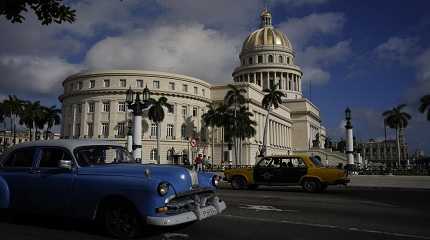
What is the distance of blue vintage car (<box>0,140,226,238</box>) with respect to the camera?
6.99 metres

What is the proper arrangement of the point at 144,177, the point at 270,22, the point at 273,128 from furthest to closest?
1. the point at 270,22
2. the point at 273,128
3. the point at 144,177

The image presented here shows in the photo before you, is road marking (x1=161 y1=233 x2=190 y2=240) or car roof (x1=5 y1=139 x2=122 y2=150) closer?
road marking (x1=161 y1=233 x2=190 y2=240)

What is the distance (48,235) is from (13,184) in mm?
1537

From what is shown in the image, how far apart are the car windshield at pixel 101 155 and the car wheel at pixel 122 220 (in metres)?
1.06

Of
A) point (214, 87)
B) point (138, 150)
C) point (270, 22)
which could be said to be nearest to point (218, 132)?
point (214, 87)

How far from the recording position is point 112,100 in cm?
8150

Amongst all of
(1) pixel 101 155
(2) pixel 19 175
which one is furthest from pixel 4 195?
(1) pixel 101 155

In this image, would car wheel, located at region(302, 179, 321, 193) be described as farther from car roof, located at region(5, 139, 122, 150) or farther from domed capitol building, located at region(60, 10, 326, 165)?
domed capitol building, located at region(60, 10, 326, 165)

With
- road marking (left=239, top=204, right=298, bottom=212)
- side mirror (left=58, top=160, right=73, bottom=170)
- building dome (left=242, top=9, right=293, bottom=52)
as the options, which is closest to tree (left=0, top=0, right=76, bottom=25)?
side mirror (left=58, top=160, right=73, bottom=170)

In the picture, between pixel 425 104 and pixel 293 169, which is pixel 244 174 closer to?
pixel 293 169

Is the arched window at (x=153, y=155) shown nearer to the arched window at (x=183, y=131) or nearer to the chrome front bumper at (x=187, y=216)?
the arched window at (x=183, y=131)

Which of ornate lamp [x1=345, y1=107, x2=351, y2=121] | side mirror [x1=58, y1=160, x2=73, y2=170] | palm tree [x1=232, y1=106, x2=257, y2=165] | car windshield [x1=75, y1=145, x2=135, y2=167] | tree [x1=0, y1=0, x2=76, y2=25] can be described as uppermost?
palm tree [x1=232, y1=106, x2=257, y2=165]

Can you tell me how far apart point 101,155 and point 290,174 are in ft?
39.6

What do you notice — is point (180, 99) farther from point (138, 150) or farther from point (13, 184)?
point (13, 184)
